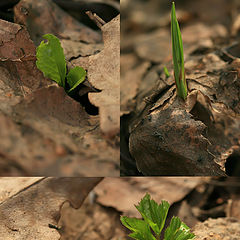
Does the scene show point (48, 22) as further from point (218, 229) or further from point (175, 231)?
point (218, 229)

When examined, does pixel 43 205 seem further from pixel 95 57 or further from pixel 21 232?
pixel 95 57

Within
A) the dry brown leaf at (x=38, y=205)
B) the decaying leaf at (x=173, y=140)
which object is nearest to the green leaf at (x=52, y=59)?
the decaying leaf at (x=173, y=140)

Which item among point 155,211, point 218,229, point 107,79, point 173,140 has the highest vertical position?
point 107,79

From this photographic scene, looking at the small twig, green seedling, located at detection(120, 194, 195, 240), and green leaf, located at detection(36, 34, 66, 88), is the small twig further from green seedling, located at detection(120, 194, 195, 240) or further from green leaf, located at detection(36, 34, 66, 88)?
green seedling, located at detection(120, 194, 195, 240)

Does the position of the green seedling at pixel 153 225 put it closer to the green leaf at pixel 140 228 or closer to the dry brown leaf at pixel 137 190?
the green leaf at pixel 140 228

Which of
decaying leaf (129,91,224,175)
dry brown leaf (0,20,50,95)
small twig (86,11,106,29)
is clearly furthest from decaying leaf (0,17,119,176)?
small twig (86,11,106,29)

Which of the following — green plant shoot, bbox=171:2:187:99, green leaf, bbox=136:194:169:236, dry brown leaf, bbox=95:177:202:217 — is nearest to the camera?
green plant shoot, bbox=171:2:187:99

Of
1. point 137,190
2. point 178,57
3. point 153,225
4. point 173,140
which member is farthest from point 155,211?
point 178,57
